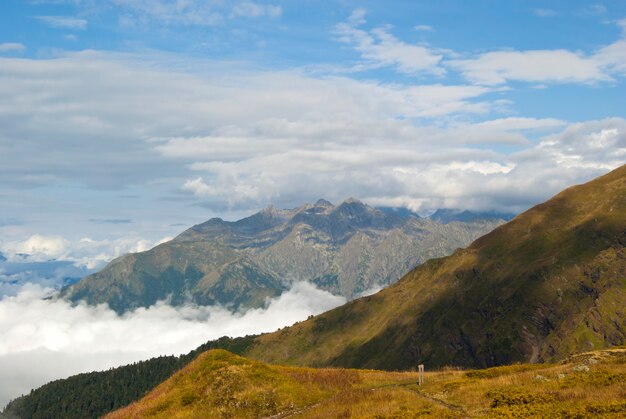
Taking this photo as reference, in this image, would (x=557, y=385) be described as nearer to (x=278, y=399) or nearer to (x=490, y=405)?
(x=490, y=405)

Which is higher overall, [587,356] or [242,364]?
[242,364]

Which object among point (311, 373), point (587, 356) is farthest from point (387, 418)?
point (587, 356)

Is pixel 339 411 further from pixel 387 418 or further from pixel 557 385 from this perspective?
pixel 557 385

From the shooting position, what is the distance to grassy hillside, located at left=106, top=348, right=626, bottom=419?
31.6 m

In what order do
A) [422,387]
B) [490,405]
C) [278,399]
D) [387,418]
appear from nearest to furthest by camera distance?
[387,418]
[490,405]
[278,399]
[422,387]

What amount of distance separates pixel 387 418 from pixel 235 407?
15481 mm

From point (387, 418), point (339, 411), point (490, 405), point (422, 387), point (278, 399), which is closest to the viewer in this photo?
point (387, 418)

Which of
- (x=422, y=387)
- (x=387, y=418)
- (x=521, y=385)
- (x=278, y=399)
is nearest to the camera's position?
(x=387, y=418)

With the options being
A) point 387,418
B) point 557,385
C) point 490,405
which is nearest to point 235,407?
point 387,418

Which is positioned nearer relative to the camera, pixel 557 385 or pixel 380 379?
pixel 557 385

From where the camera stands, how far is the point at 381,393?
40500 millimetres

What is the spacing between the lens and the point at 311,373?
50.6 metres

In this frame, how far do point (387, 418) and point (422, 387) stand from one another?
616 inches

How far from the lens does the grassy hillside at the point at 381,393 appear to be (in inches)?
1245
